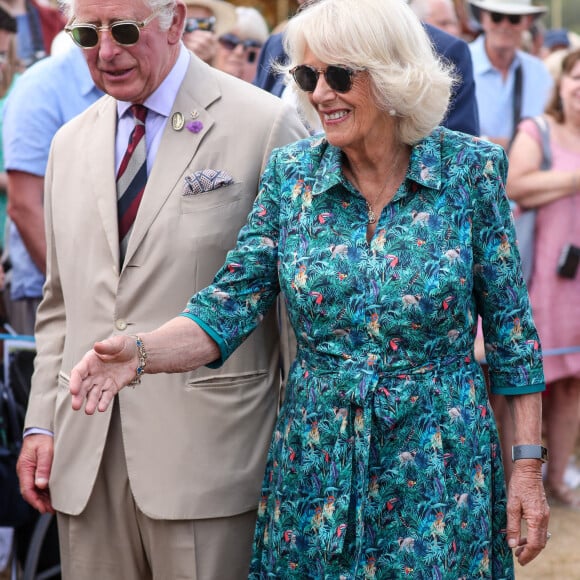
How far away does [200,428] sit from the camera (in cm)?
289

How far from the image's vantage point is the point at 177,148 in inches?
115

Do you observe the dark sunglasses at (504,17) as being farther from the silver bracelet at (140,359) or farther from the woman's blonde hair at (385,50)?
the silver bracelet at (140,359)

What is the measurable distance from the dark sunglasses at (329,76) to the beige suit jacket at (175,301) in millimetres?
387

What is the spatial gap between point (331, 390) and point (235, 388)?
43 centimetres

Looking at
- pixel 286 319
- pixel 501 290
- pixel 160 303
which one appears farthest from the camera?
pixel 286 319

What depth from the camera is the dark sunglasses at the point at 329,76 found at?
254 centimetres

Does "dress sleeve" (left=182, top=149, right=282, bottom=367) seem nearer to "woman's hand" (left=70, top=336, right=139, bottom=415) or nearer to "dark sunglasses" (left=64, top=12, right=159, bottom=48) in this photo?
"woman's hand" (left=70, top=336, right=139, bottom=415)

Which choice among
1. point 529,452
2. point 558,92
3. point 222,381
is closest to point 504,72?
point 558,92

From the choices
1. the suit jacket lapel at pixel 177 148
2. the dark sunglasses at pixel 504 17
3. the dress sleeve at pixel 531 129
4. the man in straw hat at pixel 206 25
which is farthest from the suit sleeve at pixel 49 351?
the dark sunglasses at pixel 504 17

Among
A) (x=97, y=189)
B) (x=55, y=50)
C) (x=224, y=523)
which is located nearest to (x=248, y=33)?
(x=55, y=50)

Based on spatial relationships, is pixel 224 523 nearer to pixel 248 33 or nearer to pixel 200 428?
pixel 200 428

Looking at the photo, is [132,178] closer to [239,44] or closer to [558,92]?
[239,44]

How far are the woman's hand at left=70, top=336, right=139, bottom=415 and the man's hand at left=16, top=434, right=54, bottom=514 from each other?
2.43 feet

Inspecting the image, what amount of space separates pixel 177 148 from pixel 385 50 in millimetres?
673
